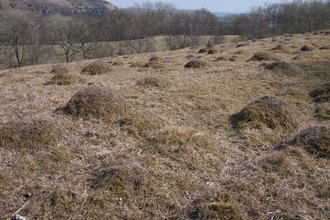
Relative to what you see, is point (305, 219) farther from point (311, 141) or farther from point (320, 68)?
point (320, 68)

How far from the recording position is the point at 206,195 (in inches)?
118

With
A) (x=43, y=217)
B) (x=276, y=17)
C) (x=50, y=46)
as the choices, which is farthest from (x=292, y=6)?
(x=43, y=217)

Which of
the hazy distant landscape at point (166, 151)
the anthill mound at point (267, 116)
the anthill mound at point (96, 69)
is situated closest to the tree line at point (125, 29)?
the anthill mound at point (96, 69)

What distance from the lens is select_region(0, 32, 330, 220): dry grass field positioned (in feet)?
9.01

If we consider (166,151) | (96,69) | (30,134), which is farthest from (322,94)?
(96,69)

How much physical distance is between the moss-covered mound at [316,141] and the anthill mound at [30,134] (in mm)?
5378

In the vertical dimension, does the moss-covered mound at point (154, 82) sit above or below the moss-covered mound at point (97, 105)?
above

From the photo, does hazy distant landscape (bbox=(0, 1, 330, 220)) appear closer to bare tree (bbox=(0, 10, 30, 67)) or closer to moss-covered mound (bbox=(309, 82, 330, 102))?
moss-covered mound (bbox=(309, 82, 330, 102))

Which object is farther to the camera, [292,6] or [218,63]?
[292,6]

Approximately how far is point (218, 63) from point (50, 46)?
37606 millimetres

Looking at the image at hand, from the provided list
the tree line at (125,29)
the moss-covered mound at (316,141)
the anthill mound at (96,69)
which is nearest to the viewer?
the moss-covered mound at (316,141)

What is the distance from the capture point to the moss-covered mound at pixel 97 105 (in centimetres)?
535

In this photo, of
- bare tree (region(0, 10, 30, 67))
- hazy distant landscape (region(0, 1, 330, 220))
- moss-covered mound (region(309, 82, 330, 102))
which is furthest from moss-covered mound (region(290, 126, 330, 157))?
bare tree (region(0, 10, 30, 67))

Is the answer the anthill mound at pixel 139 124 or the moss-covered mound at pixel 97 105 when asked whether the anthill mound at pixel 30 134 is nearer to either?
the moss-covered mound at pixel 97 105
